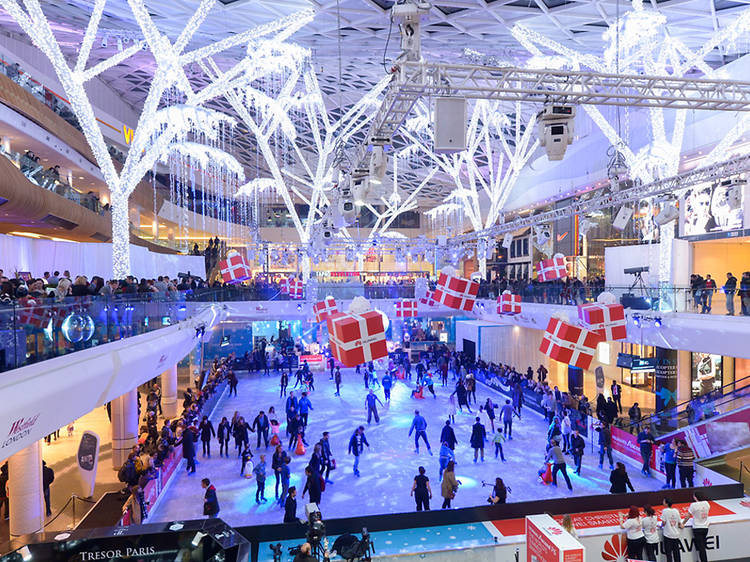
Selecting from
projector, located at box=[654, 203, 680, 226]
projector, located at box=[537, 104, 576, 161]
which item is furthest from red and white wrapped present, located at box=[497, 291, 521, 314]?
projector, located at box=[537, 104, 576, 161]

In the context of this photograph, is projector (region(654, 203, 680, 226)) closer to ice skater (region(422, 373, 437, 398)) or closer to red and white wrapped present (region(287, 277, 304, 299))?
ice skater (region(422, 373, 437, 398))

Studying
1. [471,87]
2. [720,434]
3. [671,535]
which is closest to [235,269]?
[471,87]

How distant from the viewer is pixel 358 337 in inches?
395

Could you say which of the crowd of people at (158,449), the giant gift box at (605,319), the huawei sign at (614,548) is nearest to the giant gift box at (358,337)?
the crowd of people at (158,449)

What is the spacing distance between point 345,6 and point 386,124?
877cm

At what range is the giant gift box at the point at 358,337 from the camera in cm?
988

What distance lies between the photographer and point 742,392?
44.5 feet

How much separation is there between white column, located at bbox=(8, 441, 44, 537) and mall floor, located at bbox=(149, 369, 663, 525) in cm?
197

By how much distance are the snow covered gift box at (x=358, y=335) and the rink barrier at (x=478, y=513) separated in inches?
104

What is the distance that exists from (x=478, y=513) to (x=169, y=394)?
519 inches

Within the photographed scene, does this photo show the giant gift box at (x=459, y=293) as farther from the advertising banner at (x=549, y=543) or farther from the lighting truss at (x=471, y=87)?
the advertising banner at (x=549, y=543)

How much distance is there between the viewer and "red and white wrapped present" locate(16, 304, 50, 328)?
6.59m

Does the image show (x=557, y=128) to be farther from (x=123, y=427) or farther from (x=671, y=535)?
(x=123, y=427)

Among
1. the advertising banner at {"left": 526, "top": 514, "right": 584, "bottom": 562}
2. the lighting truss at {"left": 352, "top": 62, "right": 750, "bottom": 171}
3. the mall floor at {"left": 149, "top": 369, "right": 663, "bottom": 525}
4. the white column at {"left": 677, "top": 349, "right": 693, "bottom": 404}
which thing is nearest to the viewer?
the advertising banner at {"left": 526, "top": 514, "right": 584, "bottom": 562}
